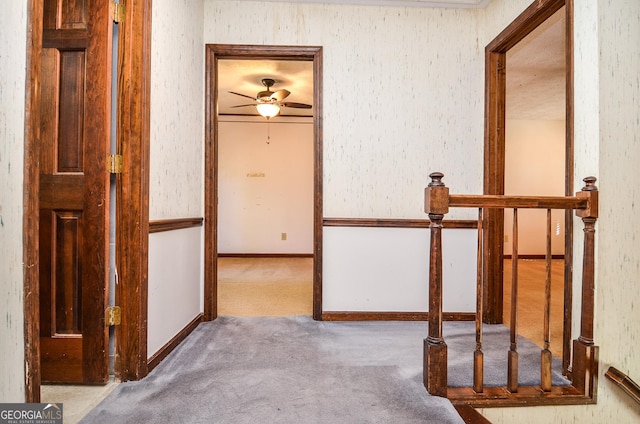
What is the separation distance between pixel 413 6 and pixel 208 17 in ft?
5.34

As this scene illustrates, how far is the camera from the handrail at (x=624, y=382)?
5.49ft

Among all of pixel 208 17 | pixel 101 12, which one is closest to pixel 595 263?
pixel 101 12

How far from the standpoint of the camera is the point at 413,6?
2900 millimetres

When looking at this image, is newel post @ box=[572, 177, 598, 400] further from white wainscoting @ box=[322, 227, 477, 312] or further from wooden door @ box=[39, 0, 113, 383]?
wooden door @ box=[39, 0, 113, 383]

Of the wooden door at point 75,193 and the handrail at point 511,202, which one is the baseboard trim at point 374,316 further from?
the wooden door at point 75,193

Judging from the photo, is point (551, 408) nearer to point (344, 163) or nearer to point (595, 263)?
point (595, 263)

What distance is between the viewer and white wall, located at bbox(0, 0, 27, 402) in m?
1.01

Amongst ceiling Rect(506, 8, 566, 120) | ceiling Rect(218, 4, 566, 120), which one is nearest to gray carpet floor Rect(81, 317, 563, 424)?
ceiling Rect(506, 8, 566, 120)

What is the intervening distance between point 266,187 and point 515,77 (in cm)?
422

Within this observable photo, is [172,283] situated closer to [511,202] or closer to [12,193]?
[12,193]

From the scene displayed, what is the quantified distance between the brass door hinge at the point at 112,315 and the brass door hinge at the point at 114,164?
67 cm

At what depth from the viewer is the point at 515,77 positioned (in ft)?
15.4

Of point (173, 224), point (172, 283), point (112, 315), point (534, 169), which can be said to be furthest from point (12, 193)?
point (534, 169)

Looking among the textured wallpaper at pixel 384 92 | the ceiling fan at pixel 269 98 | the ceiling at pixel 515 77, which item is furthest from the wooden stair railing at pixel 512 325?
the ceiling fan at pixel 269 98
